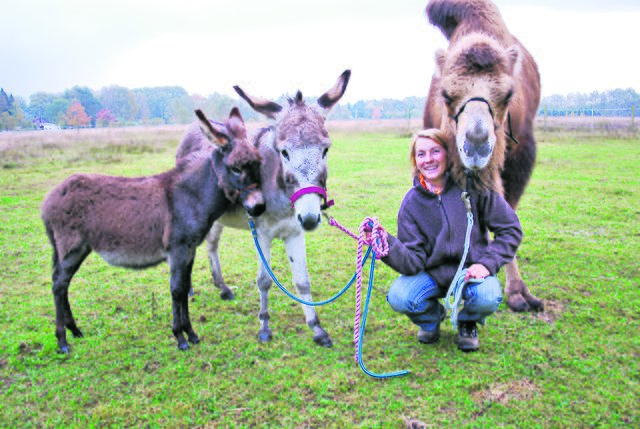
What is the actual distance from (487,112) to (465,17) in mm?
2087

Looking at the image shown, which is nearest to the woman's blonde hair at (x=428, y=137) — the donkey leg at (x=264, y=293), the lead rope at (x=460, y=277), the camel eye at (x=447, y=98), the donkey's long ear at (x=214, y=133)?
the camel eye at (x=447, y=98)

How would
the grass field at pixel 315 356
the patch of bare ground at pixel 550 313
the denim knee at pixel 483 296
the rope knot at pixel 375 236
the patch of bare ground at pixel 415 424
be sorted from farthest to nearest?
the patch of bare ground at pixel 550 313, the denim knee at pixel 483 296, the rope knot at pixel 375 236, the grass field at pixel 315 356, the patch of bare ground at pixel 415 424

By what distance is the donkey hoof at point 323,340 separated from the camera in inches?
163

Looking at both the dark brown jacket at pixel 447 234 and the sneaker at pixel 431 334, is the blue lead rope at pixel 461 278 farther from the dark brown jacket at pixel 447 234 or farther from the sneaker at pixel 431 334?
the sneaker at pixel 431 334

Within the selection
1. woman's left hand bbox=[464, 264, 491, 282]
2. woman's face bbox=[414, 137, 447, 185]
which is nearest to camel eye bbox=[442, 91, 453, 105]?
woman's face bbox=[414, 137, 447, 185]

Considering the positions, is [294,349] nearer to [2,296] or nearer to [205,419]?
[205,419]

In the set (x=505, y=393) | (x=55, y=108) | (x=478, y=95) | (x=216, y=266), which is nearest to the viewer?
(x=505, y=393)

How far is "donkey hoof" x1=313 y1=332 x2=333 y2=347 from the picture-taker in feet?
13.6

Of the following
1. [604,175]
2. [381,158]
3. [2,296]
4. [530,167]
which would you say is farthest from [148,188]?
[381,158]

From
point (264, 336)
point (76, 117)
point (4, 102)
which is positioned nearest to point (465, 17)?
point (264, 336)

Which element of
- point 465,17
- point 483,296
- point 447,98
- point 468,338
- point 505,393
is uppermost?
point 465,17

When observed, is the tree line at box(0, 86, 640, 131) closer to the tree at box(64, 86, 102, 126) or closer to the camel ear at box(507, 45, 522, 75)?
the tree at box(64, 86, 102, 126)

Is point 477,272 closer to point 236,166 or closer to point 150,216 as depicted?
point 236,166

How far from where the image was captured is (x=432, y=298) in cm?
386
